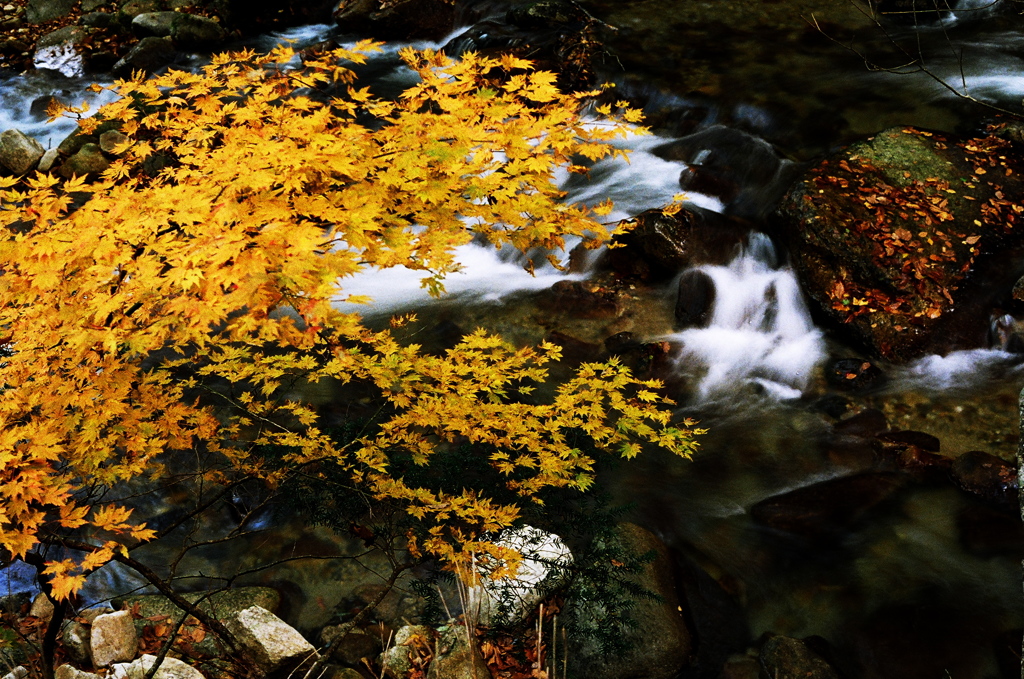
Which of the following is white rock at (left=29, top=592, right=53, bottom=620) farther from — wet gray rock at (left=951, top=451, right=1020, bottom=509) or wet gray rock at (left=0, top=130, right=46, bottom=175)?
wet gray rock at (left=0, top=130, right=46, bottom=175)

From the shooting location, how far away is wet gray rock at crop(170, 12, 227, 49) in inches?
551

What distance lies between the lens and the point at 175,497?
18.0 ft

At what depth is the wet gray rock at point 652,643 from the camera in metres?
4.11

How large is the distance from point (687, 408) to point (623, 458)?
1091 millimetres

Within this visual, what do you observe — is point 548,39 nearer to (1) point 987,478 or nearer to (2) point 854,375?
(2) point 854,375

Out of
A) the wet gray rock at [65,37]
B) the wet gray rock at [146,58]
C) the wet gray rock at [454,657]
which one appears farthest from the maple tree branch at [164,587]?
the wet gray rock at [65,37]

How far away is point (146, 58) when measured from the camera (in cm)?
1349

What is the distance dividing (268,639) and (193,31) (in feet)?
44.7

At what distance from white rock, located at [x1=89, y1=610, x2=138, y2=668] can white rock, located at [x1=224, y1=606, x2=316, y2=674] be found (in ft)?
1.97

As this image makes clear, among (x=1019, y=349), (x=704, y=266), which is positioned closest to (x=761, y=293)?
(x=704, y=266)

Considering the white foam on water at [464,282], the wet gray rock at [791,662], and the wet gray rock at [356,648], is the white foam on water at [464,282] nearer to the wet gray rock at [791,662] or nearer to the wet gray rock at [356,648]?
the wet gray rock at [356,648]

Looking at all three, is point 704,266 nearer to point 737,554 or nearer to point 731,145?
point 731,145

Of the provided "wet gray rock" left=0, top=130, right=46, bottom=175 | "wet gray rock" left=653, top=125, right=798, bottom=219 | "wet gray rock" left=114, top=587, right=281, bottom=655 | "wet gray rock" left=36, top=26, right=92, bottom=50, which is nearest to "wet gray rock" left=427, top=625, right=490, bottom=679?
"wet gray rock" left=114, top=587, right=281, bottom=655

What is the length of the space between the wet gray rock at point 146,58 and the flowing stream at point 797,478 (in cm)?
852
